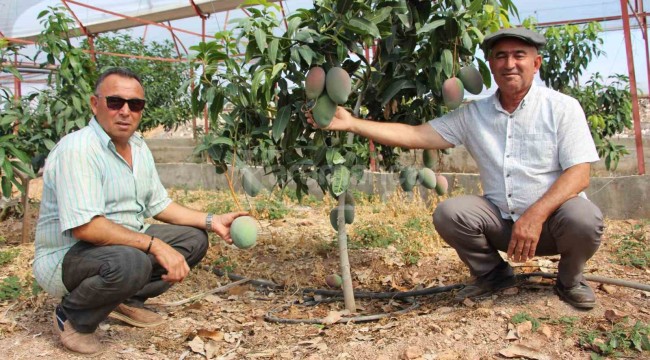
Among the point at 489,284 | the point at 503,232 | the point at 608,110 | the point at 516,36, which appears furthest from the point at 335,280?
the point at 608,110

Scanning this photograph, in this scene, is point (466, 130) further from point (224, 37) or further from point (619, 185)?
point (619, 185)

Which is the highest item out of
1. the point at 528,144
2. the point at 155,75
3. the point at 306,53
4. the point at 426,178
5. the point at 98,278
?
the point at 155,75

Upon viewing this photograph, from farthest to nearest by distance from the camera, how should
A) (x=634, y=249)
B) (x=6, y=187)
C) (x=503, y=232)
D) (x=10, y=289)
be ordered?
(x=6, y=187), (x=634, y=249), (x=10, y=289), (x=503, y=232)

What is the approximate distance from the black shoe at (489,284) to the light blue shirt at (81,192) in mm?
1338

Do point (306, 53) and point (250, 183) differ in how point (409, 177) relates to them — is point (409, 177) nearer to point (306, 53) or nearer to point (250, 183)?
point (250, 183)

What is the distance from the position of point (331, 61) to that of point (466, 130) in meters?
0.63

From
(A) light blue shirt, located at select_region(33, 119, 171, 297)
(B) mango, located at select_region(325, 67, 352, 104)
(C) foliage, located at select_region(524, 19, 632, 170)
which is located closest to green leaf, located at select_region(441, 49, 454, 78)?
(B) mango, located at select_region(325, 67, 352, 104)

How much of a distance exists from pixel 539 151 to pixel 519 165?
9 cm

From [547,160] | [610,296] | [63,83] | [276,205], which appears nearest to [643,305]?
[610,296]

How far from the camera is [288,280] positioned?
3012mm

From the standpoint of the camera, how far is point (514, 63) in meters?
2.20

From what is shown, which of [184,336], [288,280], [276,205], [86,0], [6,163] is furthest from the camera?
[86,0]

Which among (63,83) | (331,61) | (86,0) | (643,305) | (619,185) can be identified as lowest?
(643,305)

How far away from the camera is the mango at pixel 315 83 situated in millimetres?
2062
